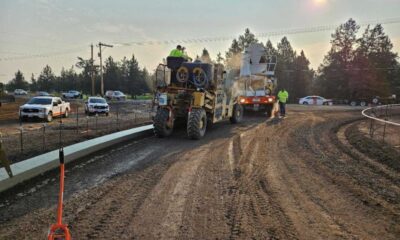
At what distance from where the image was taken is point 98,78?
9438cm

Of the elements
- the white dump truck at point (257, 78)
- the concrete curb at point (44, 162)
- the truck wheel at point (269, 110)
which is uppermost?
the white dump truck at point (257, 78)

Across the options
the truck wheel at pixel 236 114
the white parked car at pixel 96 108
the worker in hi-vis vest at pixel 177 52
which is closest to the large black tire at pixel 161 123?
the worker in hi-vis vest at pixel 177 52

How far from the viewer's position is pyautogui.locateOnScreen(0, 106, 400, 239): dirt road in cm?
477

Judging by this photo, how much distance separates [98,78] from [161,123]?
86.1 meters

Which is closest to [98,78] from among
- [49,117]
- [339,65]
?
[339,65]

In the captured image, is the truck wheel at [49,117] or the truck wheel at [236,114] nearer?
the truck wheel at [236,114]

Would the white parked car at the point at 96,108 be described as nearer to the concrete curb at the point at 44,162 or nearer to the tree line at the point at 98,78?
the concrete curb at the point at 44,162

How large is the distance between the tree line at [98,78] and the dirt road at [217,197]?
72.3 m

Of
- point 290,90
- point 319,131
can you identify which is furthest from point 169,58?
point 290,90

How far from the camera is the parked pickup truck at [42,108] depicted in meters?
20.9

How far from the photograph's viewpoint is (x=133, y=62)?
9319 cm

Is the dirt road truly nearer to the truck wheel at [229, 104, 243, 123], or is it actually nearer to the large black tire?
the large black tire

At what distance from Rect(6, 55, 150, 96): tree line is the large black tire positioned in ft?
222

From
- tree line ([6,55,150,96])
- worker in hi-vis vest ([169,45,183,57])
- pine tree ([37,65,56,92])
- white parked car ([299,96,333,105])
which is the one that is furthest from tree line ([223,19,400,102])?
pine tree ([37,65,56,92])
